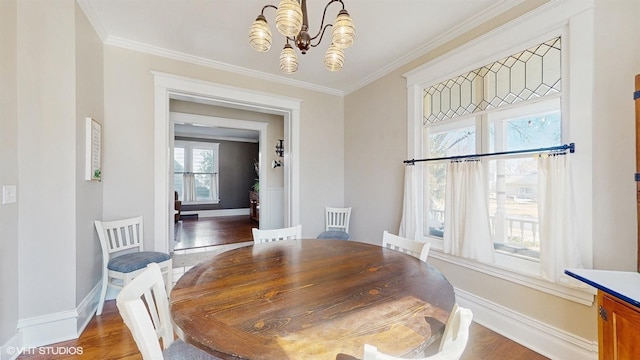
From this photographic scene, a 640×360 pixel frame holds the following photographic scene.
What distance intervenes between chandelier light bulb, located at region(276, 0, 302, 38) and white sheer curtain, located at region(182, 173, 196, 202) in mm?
7519

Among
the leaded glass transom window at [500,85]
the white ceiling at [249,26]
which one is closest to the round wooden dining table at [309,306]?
the leaded glass transom window at [500,85]

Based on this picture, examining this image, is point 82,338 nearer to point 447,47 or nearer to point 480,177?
point 480,177

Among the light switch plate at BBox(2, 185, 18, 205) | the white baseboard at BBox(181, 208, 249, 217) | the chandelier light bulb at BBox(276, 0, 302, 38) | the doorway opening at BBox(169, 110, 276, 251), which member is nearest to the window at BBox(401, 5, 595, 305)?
the chandelier light bulb at BBox(276, 0, 302, 38)

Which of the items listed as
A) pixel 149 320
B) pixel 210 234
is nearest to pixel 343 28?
pixel 149 320

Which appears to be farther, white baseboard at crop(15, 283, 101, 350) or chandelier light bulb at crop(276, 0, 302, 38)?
white baseboard at crop(15, 283, 101, 350)

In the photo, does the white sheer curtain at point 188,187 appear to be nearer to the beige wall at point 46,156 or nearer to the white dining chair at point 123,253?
the white dining chair at point 123,253

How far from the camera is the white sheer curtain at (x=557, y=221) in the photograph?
1.61 metres

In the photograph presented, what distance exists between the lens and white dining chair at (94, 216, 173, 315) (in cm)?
215

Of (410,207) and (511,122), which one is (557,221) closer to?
(511,122)

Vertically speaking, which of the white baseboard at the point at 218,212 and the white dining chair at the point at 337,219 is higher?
the white dining chair at the point at 337,219

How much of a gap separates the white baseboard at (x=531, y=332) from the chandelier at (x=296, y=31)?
7.35 feet

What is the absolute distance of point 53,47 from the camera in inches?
71.9

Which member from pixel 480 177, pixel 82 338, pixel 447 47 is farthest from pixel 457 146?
pixel 82 338

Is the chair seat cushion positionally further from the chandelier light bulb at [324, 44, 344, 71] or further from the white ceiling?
the white ceiling
